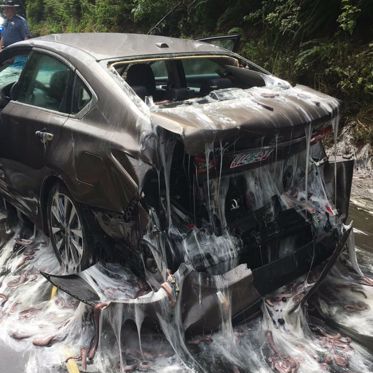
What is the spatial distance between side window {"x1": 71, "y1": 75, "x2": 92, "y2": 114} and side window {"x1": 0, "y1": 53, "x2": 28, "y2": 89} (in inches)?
40.9

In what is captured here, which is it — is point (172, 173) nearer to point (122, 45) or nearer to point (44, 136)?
point (44, 136)

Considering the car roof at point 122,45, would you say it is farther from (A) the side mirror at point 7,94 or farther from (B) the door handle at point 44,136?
(B) the door handle at point 44,136

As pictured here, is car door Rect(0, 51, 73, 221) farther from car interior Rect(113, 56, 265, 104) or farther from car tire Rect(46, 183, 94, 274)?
car interior Rect(113, 56, 265, 104)

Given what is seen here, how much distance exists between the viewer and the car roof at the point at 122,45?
378cm

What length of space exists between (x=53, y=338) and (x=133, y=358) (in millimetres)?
588

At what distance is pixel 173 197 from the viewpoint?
10.5 ft

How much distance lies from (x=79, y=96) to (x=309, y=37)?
6008 mm

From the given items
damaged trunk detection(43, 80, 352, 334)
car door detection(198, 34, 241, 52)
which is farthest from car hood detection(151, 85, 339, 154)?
car door detection(198, 34, 241, 52)

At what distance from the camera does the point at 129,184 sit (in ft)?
9.99

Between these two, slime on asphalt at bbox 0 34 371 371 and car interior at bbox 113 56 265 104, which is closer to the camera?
slime on asphalt at bbox 0 34 371 371

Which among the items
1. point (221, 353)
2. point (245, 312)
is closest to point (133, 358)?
point (221, 353)

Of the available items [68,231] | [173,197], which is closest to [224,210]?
[173,197]

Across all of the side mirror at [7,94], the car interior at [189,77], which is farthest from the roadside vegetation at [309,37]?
the side mirror at [7,94]

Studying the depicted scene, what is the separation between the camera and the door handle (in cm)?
372
